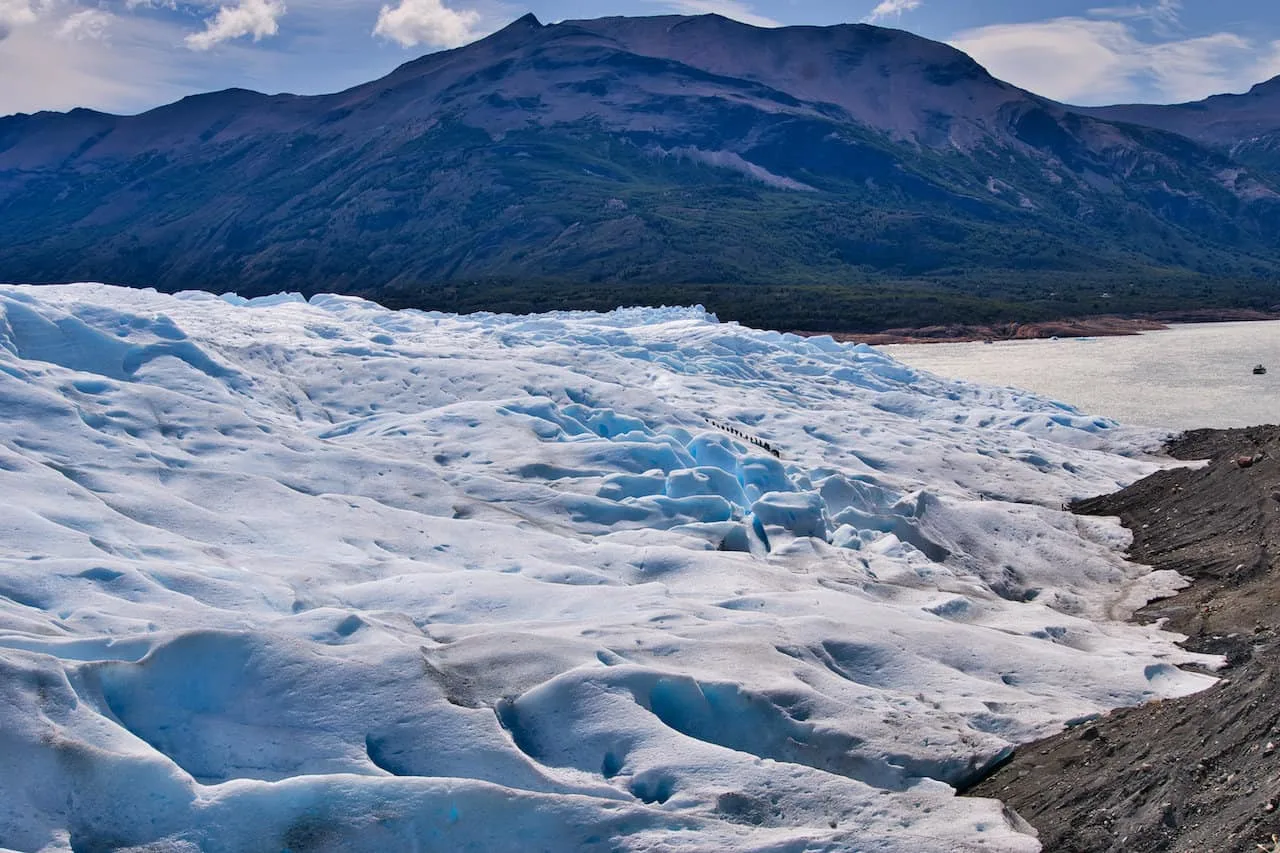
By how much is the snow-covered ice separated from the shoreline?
4766 cm

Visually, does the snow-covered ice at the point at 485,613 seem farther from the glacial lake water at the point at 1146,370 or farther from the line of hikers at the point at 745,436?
the glacial lake water at the point at 1146,370

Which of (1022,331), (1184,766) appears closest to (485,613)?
(1184,766)

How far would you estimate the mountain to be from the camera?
340 ft

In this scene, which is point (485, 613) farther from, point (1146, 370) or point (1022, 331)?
point (1022, 331)

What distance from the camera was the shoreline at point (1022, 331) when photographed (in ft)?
224

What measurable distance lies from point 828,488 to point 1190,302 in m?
81.0

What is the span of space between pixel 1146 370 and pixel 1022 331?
25.2 m

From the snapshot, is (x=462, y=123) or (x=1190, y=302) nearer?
(x=1190, y=302)

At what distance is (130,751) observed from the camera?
7.68 m

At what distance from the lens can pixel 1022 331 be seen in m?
71.6

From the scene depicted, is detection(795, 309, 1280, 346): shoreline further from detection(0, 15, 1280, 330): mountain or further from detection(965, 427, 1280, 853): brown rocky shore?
detection(965, 427, 1280, 853): brown rocky shore

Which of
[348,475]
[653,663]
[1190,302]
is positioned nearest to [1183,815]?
[653,663]

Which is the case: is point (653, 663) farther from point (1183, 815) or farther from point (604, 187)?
point (604, 187)

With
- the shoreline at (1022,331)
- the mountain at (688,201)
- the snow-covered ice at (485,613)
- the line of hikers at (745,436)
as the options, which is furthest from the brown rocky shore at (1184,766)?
the mountain at (688,201)
